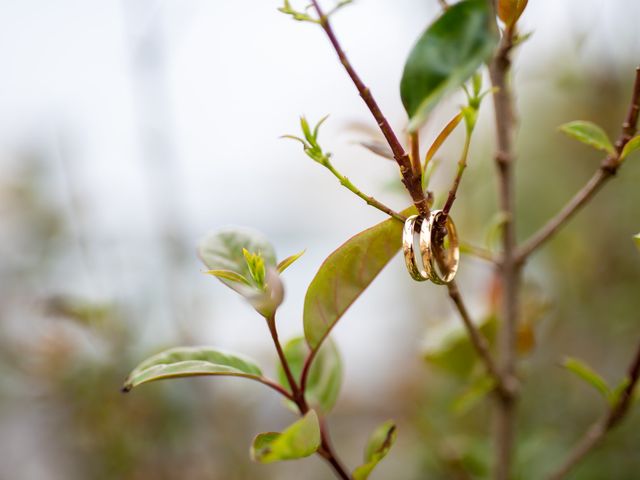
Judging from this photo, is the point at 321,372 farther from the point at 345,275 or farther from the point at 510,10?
the point at 510,10

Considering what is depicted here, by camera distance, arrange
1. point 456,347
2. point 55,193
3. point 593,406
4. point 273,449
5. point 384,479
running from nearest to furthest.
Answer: point 273,449 → point 456,347 → point 593,406 → point 384,479 → point 55,193

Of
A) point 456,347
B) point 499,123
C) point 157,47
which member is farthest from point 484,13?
point 157,47

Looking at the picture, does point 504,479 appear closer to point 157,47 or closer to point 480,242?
point 480,242

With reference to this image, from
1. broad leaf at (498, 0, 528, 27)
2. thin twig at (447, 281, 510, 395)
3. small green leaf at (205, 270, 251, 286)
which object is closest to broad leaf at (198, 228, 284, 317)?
small green leaf at (205, 270, 251, 286)

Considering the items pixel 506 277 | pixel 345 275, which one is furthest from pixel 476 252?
pixel 345 275

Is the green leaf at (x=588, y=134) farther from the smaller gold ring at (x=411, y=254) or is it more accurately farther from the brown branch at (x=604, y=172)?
the smaller gold ring at (x=411, y=254)

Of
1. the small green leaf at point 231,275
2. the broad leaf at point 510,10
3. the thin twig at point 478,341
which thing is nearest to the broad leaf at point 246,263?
the small green leaf at point 231,275

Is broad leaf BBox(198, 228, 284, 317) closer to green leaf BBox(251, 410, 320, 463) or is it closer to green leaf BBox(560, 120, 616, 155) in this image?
green leaf BBox(251, 410, 320, 463)
